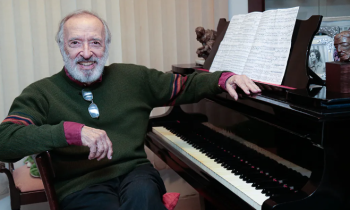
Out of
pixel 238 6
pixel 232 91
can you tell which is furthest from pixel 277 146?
pixel 238 6

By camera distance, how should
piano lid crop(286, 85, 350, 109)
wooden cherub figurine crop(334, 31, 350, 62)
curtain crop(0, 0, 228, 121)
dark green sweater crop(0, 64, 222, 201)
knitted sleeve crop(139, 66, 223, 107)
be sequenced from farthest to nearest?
curtain crop(0, 0, 228, 121) < knitted sleeve crop(139, 66, 223, 107) < dark green sweater crop(0, 64, 222, 201) < wooden cherub figurine crop(334, 31, 350, 62) < piano lid crop(286, 85, 350, 109)

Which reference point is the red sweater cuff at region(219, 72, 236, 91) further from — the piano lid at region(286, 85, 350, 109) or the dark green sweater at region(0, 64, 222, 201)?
the piano lid at region(286, 85, 350, 109)

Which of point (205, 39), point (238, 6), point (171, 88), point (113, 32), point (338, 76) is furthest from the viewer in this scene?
point (238, 6)

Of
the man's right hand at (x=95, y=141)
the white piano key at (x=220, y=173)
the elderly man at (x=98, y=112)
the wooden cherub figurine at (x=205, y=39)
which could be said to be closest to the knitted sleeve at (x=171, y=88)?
the elderly man at (x=98, y=112)

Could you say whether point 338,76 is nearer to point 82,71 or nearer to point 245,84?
point 245,84

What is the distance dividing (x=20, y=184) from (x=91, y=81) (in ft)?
2.62

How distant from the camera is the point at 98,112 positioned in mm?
1802

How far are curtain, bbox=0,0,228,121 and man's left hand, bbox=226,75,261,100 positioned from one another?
1.44 metres

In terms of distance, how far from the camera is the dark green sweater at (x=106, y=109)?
1.67 m

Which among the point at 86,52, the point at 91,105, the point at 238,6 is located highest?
the point at 238,6

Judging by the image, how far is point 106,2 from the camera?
293 centimetres

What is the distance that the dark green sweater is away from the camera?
5.47 ft

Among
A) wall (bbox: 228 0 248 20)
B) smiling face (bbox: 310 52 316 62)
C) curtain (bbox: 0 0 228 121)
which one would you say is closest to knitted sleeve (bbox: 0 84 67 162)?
smiling face (bbox: 310 52 316 62)

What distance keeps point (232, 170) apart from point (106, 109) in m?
0.62
